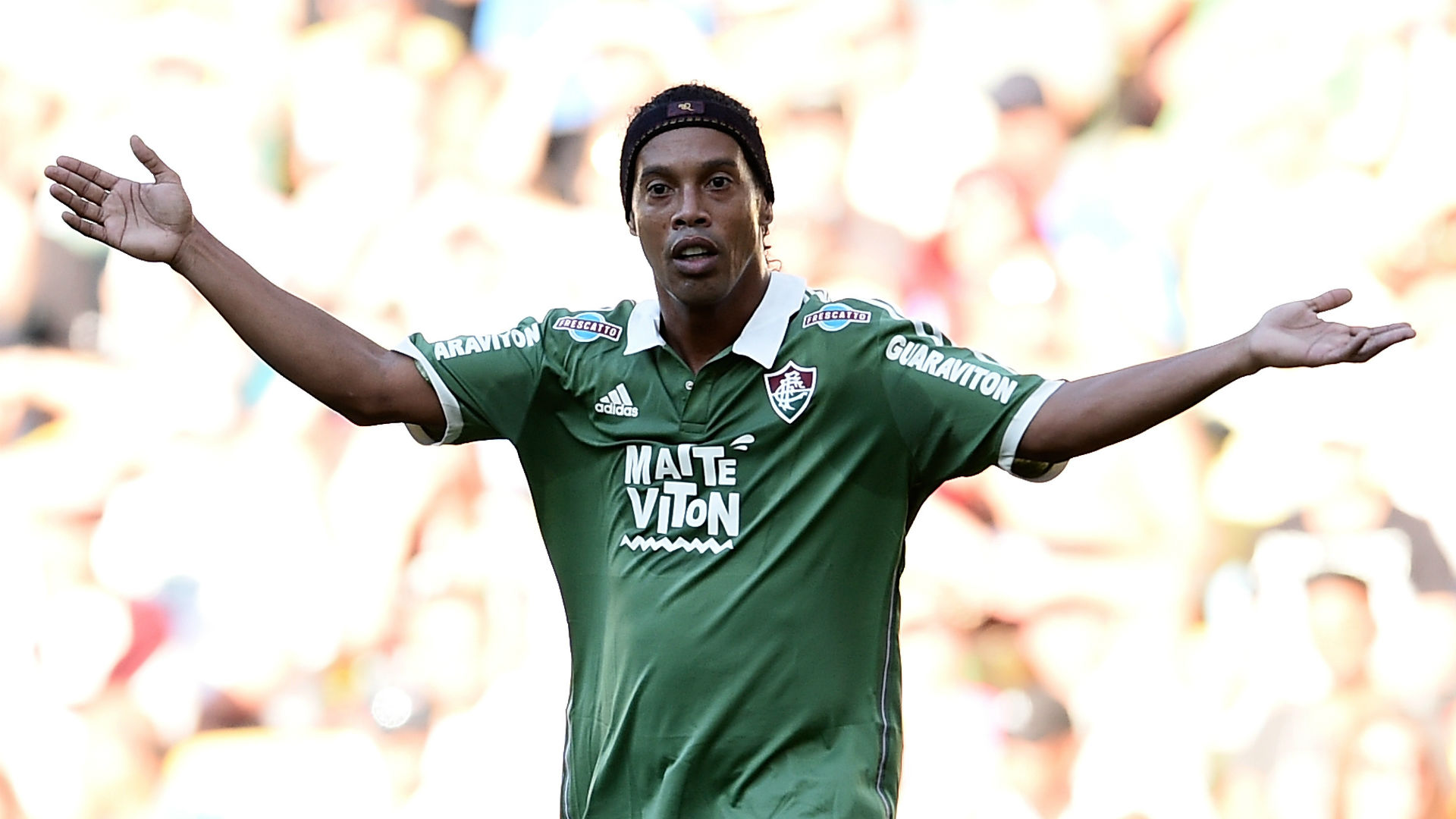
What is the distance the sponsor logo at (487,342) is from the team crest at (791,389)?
1.10 ft

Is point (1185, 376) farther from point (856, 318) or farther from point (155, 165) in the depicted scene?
point (155, 165)

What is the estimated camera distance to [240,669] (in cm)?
375

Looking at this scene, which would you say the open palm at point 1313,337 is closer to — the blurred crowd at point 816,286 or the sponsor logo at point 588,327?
the sponsor logo at point 588,327

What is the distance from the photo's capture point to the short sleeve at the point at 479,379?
215 cm

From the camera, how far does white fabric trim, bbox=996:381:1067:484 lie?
1983 mm

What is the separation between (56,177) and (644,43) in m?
1.96

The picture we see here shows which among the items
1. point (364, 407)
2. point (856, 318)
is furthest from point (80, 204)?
point (856, 318)

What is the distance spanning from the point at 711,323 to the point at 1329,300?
2.52ft

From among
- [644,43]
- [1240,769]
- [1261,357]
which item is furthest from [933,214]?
[1261,357]

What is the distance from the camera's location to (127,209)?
2039 mm

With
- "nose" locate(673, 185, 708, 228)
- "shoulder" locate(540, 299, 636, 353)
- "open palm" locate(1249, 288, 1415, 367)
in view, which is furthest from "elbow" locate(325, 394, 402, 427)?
"open palm" locate(1249, 288, 1415, 367)

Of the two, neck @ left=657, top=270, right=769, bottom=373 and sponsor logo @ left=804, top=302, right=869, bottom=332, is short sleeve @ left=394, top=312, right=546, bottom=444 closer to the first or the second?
neck @ left=657, top=270, right=769, bottom=373

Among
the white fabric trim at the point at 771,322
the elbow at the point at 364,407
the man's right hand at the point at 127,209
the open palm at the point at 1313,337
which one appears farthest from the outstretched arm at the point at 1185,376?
the man's right hand at the point at 127,209

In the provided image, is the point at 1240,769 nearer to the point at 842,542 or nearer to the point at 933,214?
the point at 933,214
